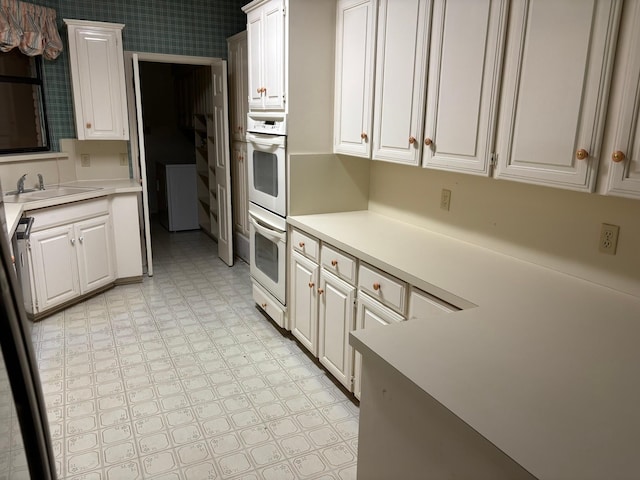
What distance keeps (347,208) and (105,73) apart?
248 centimetres

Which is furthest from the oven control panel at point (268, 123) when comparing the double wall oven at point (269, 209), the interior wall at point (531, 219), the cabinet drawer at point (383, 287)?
the cabinet drawer at point (383, 287)

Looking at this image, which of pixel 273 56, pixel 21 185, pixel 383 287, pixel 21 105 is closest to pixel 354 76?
pixel 273 56

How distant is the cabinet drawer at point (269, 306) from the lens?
3.29 meters

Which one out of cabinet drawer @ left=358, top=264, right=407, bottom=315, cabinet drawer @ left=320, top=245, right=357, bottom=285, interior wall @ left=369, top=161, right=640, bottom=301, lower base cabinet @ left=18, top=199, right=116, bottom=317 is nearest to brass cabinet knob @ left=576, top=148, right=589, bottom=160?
interior wall @ left=369, top=161, right=640, bottom=301

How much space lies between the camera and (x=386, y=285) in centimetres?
216

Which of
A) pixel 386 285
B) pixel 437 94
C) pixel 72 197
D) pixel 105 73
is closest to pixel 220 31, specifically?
pixel 105 73

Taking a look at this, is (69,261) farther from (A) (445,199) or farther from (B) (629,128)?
(B) (629,128)

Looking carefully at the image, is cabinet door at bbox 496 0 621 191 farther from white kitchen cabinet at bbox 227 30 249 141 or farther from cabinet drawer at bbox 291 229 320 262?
white kitchen cabinet at bbox 227 30 249 141

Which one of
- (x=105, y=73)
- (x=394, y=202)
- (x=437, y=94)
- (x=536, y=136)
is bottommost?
(x=394, y=202)

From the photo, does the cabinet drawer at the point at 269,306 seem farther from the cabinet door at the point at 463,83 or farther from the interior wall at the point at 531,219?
the cabinet door at the point at 463,83

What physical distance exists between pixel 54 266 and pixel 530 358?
11.2 feet

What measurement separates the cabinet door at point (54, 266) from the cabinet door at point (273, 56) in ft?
6.10

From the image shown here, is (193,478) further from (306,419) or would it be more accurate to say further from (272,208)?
(272,208)

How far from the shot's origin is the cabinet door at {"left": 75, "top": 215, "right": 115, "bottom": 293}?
379 cm
